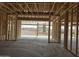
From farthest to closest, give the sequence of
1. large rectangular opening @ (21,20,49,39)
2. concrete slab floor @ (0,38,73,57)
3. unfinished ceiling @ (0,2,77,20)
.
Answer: large rectangular opening @ (21,20,49,39)
unfinished ceiling @ (0,2,77,20)
concrete slab floor @ (0,38,73,57)

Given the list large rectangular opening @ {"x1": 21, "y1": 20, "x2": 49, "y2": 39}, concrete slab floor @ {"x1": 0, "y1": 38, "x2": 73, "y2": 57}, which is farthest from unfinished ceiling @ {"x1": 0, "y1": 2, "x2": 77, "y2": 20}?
large rectangular opening @ {"x1": 21, "y1": 20, "x2": 49, "y2": 39}

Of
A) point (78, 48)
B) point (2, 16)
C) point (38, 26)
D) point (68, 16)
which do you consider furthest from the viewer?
point (38, 26)

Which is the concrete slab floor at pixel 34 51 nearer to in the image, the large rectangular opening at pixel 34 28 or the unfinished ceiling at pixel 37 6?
the unfinished ceiling at pixel 37 6

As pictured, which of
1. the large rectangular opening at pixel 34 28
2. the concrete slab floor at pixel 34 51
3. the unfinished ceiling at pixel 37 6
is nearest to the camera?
the concrete slab floor at pixel 34 51

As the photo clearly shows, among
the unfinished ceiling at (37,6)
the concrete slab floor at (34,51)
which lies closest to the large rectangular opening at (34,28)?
the unfinished ceiling at (37,6)

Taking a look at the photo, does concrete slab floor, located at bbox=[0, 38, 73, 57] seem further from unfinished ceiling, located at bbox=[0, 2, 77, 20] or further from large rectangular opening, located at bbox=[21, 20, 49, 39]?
large rectangular opening, located at bbox=[21, 20, 49, 39]

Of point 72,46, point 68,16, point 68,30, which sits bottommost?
point 72,46

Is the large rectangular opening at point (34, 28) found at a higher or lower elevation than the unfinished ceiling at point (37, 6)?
lower

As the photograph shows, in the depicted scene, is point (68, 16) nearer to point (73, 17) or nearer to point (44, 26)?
point (73, 17)

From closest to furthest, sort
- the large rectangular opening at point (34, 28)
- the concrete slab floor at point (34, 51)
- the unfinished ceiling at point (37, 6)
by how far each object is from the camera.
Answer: the concrete slab floor at point (34, 51) < the unfinished ceiling at point (37, 6) < the large rectangular opening at point (34, 28)

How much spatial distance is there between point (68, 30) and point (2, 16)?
7815 mm

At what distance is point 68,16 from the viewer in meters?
12.5

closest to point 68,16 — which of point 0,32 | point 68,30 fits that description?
point 68,30

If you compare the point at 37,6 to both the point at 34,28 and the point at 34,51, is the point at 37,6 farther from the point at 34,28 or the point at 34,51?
the point at 34,28
